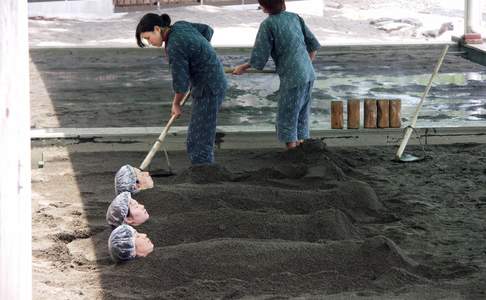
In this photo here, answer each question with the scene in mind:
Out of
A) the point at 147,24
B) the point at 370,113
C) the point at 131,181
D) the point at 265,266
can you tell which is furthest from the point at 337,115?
the point at 265,266

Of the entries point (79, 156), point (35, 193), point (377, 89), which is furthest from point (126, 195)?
point (377, 89)

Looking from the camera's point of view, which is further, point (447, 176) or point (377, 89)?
point (377, 89)

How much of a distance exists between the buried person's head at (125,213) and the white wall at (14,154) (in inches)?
95.8

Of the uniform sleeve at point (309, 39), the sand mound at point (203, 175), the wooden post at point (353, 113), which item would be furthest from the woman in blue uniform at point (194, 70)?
the wooden post at point (353, 113)

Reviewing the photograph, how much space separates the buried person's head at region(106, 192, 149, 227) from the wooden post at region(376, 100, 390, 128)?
3.39 metres

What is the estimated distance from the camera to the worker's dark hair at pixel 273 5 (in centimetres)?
787

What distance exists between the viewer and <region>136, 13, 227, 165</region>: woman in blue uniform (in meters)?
7.10

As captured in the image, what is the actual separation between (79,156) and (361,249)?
149 inches

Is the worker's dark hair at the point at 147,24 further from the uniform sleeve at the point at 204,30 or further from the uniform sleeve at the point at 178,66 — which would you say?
the uniform sleeve at the point at 204,30

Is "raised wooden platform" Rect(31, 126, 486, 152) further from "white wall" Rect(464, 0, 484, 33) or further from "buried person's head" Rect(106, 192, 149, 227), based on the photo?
"white wall" Rect(464, 0, 484, 33)

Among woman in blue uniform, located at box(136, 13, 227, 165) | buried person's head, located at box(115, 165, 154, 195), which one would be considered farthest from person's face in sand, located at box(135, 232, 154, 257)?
woman in blue uniform, located at box(136, 13, 227, 165)

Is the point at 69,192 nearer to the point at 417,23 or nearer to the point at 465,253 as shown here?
the point at 465,253

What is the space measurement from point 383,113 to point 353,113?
10.8 inches

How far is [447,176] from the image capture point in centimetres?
779
